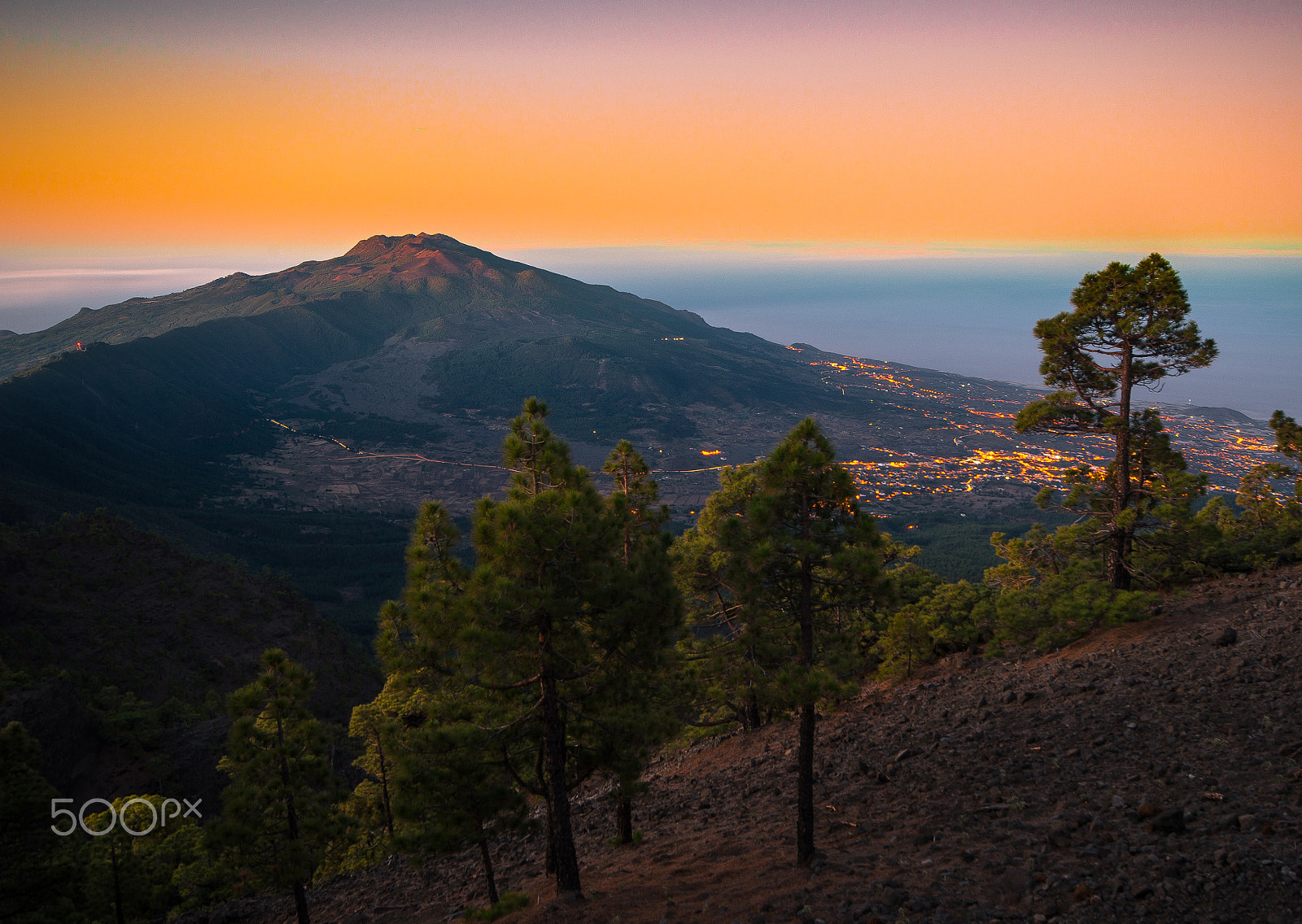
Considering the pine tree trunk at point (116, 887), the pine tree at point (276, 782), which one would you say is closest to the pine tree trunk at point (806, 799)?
the pine tree at point (276, 782)

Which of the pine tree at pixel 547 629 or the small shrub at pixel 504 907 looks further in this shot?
the small shrub at pixel 504 907

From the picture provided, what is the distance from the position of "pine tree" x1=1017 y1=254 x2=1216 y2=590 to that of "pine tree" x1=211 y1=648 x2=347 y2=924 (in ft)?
59.5

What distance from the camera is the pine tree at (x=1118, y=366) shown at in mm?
16094

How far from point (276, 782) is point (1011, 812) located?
524 inches

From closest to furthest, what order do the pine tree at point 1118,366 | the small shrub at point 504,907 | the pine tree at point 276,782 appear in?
1. the small shrub at point 504,907
2. the pine tree at point 276,782
3. the pine tree at point 1118,366

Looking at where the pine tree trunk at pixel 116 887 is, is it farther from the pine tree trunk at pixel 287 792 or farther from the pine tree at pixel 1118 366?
the pine tree at pixel 1118 366

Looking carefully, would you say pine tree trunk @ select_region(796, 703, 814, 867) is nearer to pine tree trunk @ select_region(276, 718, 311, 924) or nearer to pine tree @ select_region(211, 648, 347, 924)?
pine tree @ select_region(211, 648, 347, 924)

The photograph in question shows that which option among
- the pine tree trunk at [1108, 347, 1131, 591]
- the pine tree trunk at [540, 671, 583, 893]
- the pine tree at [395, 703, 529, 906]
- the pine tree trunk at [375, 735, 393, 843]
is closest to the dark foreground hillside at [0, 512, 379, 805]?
the pine tree trunk at [375, 735, 393, 843]

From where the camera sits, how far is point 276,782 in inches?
528

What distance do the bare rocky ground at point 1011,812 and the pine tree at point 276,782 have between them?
2732mm

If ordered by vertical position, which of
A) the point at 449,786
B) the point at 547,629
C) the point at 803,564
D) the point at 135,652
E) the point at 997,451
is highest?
the point at 803,564

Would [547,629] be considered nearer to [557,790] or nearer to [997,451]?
[557,790]

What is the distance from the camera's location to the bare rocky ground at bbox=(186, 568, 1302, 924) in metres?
7.67

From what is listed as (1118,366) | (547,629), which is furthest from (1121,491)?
(547,629)
